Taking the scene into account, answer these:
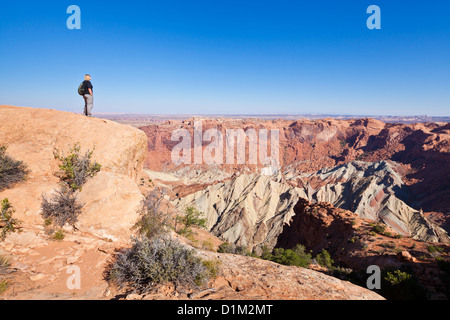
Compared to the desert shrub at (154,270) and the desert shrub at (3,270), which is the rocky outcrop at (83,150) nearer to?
the desert shrub at (3,270)

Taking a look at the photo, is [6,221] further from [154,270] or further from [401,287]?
[401,287]

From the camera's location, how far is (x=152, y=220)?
21.4ft

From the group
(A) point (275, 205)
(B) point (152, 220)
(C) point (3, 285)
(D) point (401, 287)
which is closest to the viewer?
(C) point (3, 285)

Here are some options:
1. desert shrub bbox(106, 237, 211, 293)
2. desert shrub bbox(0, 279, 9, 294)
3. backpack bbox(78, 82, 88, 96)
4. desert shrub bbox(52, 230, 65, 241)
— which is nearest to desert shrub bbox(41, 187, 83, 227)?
desert shrub bbox(52, 230, 65, 241)

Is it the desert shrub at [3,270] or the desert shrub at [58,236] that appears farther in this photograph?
the desert shrub at [58,236]

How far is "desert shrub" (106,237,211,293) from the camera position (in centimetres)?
435

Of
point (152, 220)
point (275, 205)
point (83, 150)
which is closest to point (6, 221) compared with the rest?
point (83, 150)

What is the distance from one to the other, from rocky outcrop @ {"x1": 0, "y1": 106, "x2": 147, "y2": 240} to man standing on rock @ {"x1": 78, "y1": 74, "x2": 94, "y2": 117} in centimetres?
86

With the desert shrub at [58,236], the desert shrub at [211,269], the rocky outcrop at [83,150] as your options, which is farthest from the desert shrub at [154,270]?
the desert shrub at [58,236]

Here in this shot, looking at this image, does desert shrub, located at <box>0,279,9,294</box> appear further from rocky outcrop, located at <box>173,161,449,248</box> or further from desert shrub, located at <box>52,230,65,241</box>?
rocky outcrop, located at <box>173,161,449,248</box>

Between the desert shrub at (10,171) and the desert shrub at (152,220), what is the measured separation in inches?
174

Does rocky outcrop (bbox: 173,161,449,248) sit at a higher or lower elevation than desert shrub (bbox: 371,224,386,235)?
lower

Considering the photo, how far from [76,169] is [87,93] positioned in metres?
5.37

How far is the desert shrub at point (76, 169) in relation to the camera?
278 inches
